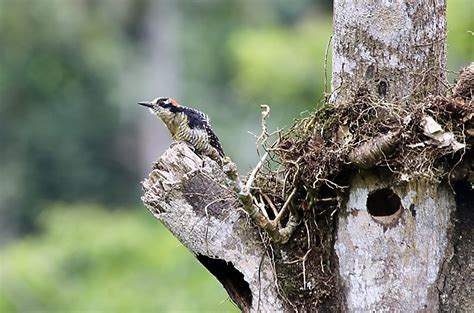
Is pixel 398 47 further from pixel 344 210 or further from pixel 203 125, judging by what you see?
pixel 203 125

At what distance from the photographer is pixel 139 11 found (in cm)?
2733

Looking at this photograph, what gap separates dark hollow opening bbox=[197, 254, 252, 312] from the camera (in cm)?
421

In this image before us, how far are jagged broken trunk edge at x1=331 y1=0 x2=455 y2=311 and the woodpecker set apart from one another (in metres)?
0.90

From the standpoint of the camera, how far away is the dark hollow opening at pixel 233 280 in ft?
13.8

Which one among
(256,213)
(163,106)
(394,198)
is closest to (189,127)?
(163,106)

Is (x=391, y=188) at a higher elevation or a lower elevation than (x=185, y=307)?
lower

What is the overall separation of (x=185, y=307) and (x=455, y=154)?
7.83m

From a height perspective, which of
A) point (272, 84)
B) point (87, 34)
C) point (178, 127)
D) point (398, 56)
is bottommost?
point (398, 56)

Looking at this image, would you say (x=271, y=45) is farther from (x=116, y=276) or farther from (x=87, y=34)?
(x=87, y=34)

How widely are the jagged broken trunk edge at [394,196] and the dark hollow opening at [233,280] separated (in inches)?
17.0

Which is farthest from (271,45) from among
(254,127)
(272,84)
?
(254,127)

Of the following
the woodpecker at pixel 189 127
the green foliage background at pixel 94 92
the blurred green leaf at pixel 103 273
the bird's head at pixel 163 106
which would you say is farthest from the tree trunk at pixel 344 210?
the green foliage background at pixel 94 92

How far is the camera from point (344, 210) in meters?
4.14

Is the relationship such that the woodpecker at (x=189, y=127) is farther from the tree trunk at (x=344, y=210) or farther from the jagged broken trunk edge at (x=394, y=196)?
the jagged broken trunk edge at (x=394, y=196)
